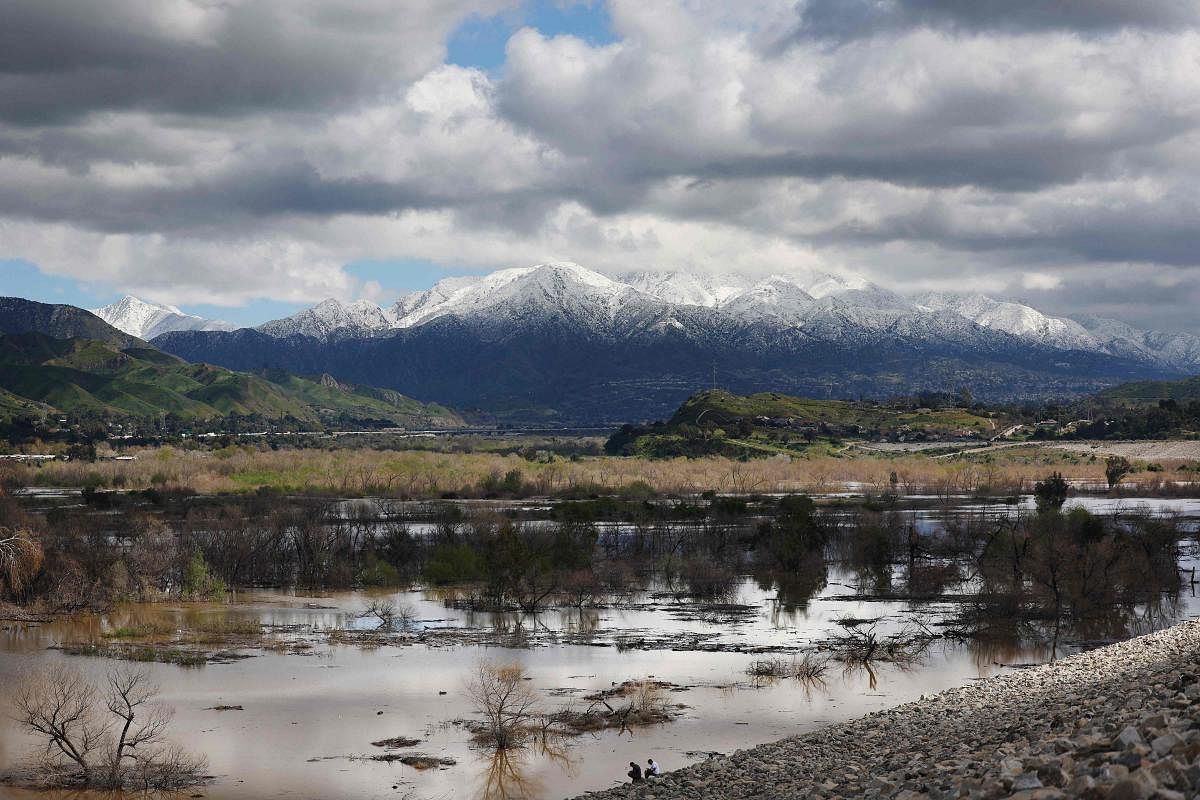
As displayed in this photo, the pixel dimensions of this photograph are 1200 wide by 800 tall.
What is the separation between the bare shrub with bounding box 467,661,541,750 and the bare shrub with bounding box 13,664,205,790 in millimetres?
10935

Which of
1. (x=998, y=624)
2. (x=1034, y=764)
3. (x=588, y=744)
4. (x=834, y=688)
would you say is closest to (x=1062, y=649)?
(x=998, y=624)

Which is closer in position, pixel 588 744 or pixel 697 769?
pixel 697 769

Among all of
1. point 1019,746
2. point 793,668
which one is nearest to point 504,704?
point 793,668

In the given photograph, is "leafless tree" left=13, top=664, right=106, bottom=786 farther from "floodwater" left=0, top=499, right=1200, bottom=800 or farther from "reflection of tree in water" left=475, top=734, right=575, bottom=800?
"reflection of tree in water" left=475, top=734, right=575, bottom=800

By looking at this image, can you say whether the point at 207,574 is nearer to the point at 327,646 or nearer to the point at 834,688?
the point at 327,646

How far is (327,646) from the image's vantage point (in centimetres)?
7275

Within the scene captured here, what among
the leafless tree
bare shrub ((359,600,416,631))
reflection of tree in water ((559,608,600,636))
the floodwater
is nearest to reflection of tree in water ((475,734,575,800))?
the floodwater

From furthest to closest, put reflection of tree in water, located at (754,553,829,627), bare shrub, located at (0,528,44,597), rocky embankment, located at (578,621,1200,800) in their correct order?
1. reflection of tree in water, located at (754,553,829,627)
2. bare shrub, located at (0,528,44,597)
3. rocky embankment, located at (578,621,1200,800)

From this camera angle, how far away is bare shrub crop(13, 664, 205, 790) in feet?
146

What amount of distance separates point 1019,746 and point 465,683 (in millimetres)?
34439

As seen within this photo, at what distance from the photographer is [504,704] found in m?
51.4

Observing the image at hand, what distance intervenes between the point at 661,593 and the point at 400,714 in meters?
44.8

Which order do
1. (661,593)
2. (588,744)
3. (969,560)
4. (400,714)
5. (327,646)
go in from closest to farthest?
(588,744)
(400,714)
(327,646)
(661,593)
(969,560)

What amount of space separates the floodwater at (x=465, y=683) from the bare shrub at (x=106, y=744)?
3.64 feet
